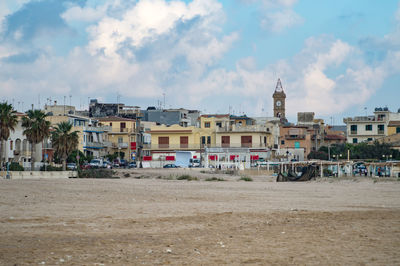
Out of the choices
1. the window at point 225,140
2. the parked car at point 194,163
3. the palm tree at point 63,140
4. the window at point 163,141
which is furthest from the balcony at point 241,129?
the palm tree at point 63,140

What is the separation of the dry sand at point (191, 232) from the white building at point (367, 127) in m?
78.2

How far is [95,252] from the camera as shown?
12.5 metres

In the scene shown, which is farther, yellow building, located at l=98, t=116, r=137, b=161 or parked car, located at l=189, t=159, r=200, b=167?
yellow building, located at l=98, t=116, r=137, b=161

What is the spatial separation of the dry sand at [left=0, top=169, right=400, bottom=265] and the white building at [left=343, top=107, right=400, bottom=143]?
7817cm

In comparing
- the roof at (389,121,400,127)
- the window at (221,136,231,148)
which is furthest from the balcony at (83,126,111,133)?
the roof at (389,121,400,127)

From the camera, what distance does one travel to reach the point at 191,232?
51.2ft

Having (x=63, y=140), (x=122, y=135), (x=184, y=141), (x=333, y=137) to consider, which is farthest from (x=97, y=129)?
(x=333, y=137)

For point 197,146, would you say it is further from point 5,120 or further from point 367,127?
point 5,120

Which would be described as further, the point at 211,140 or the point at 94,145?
the point at 94,145

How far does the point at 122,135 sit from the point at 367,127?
122 ft

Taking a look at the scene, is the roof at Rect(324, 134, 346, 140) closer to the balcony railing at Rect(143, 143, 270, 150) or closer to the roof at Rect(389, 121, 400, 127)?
the roof at Rect(389, 121, 400, 127)

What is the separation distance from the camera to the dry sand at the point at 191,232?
1227 cm

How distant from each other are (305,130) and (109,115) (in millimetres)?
32441

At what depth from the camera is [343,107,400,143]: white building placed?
328ft
